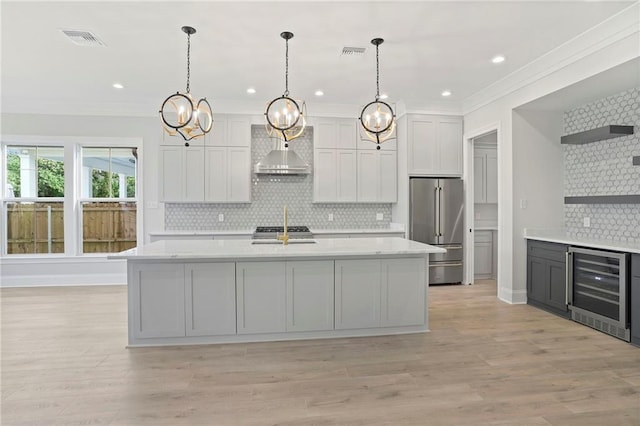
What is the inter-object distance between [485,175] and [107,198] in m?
6.25

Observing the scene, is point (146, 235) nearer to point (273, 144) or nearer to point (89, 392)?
point (273, 144)

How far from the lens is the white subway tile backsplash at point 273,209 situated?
5988 millimetres

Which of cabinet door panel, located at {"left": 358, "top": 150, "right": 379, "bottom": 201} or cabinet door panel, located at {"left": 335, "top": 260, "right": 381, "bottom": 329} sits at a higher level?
cabinet door panel, located at {"left": 358, "top": 150, "right": 379, "bottom": 201}

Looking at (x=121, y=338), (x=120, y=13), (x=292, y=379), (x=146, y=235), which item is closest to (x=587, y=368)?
(x=292, y=379)

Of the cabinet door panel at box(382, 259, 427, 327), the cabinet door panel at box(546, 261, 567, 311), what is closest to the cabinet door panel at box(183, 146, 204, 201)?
the cabinet door panel at box(382, 259, 427, 327)

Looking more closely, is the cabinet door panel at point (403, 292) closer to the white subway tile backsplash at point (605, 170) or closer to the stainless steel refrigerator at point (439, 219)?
the stainless steel refrigerator at point (439, 219)

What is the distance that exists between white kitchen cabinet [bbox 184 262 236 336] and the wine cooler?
3523mm

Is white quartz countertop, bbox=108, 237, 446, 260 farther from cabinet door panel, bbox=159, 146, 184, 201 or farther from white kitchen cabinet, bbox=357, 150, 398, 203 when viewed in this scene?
white kitchen cabinet, bbox=357, 150, 398, 203

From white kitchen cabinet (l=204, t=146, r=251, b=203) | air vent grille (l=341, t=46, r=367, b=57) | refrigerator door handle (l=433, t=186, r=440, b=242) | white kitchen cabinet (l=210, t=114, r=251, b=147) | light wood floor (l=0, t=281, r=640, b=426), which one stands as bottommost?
light wood floor (l=0, t=281, r=640, b=426)

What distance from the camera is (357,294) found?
3.49 metres

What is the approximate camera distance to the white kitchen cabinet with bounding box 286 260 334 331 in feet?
11.1

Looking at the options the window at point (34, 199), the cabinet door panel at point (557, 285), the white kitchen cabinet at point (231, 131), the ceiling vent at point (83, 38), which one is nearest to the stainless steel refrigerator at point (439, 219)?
the cabinet door panel at point (557, 285)

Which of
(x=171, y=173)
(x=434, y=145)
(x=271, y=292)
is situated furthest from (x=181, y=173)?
(x=434, y=145)

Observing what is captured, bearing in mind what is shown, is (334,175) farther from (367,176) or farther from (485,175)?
(485,175)
